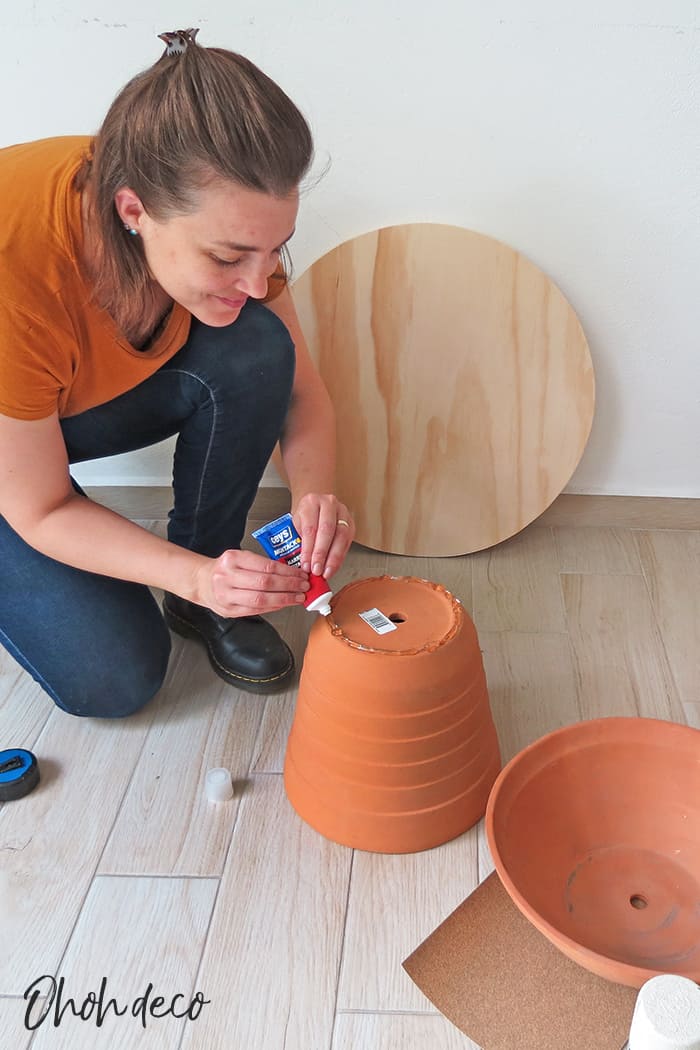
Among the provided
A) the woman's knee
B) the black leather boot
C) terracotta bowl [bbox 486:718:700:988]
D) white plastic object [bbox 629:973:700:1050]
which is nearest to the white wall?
the woman's knee

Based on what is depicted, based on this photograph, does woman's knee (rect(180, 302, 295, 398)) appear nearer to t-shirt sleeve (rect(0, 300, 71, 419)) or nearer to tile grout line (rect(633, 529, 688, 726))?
t-shirt sleeve (rect(0, 300, 71, 419))

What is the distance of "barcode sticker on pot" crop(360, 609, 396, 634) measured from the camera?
1145 millimetres

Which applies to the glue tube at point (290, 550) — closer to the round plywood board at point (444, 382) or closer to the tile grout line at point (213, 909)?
the tile grout line at point (213, 909)

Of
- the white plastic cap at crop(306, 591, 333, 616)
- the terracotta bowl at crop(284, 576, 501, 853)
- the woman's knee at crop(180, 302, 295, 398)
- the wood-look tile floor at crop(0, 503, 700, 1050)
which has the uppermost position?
the woman's knee at crop(180, 302, 295, 398)

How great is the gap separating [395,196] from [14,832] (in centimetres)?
105

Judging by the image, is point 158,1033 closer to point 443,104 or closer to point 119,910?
point 119,910

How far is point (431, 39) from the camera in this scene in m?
1.40

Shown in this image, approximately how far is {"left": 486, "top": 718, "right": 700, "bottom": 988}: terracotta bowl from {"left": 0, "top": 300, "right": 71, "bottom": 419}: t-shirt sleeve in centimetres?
64

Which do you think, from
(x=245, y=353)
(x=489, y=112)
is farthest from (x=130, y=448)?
(x=489, y=112)

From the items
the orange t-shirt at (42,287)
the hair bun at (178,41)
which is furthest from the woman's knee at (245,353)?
the hair bun at (178,41)

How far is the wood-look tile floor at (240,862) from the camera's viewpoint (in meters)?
0.99

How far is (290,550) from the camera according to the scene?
3.76ft

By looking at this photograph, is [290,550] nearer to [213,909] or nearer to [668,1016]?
[213,909]

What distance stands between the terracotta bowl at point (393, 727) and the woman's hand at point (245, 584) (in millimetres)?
83
